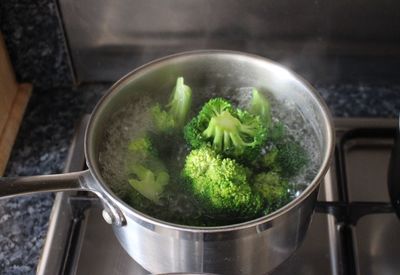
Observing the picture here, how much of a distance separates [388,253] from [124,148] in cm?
39

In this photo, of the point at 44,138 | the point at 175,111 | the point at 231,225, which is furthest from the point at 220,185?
the point at 44,138

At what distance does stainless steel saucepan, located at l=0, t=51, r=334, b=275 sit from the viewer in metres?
0.66

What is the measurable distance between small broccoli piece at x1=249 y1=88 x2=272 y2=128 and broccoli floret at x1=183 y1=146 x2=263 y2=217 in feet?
0.35

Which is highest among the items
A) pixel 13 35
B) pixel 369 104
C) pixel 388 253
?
pixel 13 35

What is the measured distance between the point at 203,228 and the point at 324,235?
0.26m

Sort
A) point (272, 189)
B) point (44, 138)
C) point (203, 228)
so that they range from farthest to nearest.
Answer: point (44, 138)
point (272, 189)
point (203, 228)

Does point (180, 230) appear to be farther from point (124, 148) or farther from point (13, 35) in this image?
point (13, 35)

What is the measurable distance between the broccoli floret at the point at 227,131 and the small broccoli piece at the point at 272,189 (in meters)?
0.03

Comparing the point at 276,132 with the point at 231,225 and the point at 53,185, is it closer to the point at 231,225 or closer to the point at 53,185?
the point at 231,225

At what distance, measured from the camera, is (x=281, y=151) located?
80cm

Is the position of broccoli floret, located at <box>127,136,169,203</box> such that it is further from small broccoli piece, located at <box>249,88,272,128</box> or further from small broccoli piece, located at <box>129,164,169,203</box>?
small broccoli piece, located at <box>249,88,272,128</box>

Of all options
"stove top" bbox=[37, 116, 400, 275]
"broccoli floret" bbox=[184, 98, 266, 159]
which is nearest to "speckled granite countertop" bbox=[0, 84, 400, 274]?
"stove top" bbox=[37, 116, 400, 275]

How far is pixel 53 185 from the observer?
27.1 inches

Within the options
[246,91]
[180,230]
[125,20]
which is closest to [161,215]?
[180,230]
